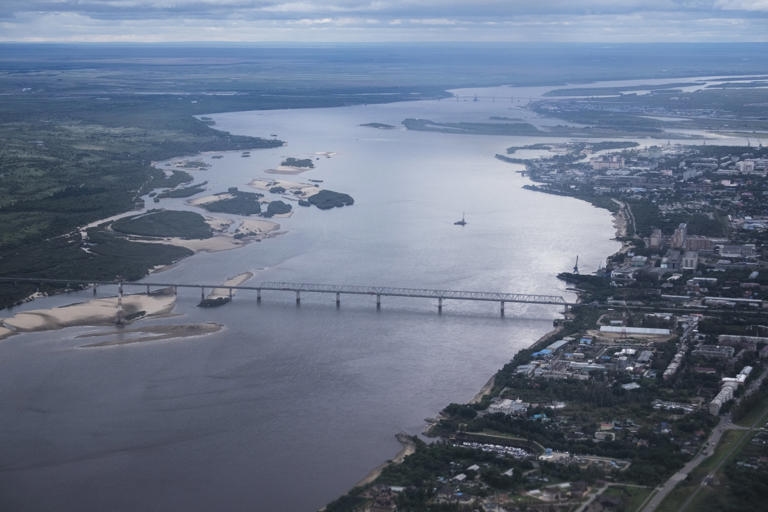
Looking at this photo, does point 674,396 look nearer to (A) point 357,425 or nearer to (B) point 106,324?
(A) point 357,425

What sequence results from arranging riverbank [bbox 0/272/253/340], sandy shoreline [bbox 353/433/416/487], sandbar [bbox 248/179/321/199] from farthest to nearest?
sandbar [bbox 248/179/321/199] → riverbank [bbox 0/272/253/340] → sandy shoreline [bbox 353/433/416/487]

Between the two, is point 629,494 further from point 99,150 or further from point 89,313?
point 99,150

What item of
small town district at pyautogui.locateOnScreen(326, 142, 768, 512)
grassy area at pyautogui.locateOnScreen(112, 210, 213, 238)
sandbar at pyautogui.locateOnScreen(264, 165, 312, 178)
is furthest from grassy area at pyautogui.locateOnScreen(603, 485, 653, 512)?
sandbar at pyautogui.locateOnScreen(264, 165, 312, 178)

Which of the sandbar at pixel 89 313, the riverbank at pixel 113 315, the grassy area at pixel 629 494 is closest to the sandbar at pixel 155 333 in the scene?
the riverbank at pixel 113 315

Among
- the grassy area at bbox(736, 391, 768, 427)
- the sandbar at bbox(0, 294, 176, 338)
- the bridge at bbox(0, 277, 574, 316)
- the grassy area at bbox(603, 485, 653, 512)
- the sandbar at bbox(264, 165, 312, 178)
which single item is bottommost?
the grassy area at bbox(603, 485, 653, 512)

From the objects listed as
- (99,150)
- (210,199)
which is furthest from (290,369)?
(99,150)

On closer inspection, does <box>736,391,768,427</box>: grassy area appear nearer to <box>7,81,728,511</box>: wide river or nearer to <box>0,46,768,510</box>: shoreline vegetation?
<box>0,46,768,510</box>: shoreline vegetation
